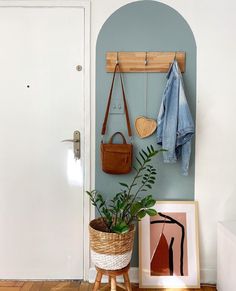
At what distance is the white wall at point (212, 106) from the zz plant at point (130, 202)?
38 cm

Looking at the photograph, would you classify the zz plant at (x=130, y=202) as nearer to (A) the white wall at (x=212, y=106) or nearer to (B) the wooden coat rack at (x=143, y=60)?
(A) the white wall at (x=212, y=106)

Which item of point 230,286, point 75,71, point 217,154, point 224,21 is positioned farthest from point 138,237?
point 224,21

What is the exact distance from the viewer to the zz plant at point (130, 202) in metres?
1.76

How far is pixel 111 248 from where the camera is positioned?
1.69 metres

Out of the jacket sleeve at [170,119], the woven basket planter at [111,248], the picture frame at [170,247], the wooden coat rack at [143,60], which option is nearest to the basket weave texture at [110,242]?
the woven basket planter at [111,248]

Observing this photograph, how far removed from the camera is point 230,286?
1.74m

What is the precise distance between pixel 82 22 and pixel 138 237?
158 centimetres

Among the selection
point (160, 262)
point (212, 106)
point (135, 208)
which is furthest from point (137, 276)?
point (212, 106)

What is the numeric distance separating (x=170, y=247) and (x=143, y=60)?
1.34 meters

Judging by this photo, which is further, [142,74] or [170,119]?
[142,74]

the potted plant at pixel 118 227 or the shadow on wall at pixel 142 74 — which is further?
the shadow on wall at pixel 142 74

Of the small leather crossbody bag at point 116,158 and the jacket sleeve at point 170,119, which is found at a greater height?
the jacket sleeve at point 170,119

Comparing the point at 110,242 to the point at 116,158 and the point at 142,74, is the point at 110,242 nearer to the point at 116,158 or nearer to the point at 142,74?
the point at 116,158

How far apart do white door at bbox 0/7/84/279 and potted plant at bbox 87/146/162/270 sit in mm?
296
